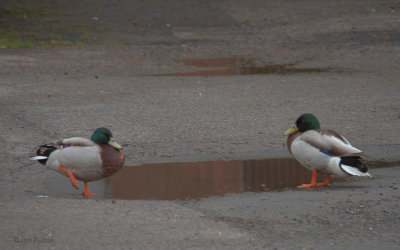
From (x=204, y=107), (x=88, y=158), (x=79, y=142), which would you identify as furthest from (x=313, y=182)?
(x=204, y=107)

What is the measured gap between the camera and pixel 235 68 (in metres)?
13.8

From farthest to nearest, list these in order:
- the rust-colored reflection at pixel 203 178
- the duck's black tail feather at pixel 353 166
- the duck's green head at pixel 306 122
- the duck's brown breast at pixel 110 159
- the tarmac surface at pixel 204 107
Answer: the duck's green head at pixel 306 122 < the rust-colored reflection at pixel 203 178 < the duck's black tail feather at pixel 353 166 < the duck's brown breast at pixel 110 159 < the tarmac surface at pixel 204 107

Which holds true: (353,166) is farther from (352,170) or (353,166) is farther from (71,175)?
(71,175)

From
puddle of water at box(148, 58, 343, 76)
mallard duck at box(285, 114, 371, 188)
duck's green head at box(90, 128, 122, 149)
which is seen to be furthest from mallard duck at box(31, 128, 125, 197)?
puddle of water at box(148, 58, 343, 76)

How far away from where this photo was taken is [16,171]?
286 inches

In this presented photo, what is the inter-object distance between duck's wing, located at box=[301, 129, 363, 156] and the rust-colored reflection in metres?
0.47

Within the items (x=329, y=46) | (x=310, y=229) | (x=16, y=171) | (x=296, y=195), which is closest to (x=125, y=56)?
(x=329, y=46)

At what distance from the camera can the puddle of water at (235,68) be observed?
13.2 m

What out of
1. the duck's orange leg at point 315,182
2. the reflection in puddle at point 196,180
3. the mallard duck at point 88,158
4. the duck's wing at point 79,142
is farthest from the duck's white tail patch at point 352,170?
the duck's wing at point 79,142

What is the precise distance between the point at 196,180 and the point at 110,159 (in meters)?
1.05

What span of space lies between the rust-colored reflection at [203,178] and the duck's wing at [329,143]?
0.47m

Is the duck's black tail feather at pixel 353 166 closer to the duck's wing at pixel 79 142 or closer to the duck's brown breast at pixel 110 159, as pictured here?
the duck's brown breast at pixel 110 159

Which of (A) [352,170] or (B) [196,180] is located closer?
(A) [352,170]

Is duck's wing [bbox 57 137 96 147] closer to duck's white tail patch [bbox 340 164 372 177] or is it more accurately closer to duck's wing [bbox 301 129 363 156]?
duck's wing [bbox 301 129 363 156]
